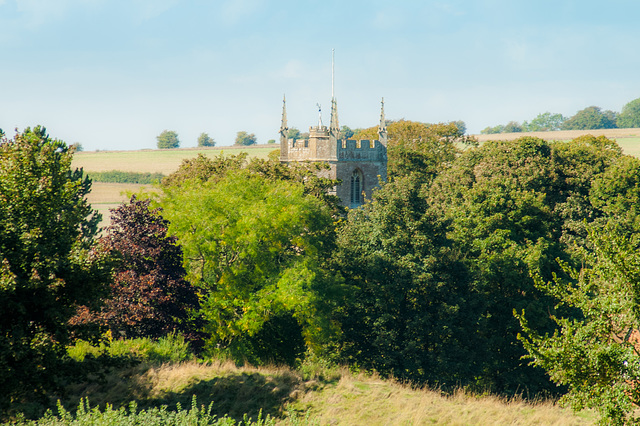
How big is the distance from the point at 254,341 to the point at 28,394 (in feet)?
35.8

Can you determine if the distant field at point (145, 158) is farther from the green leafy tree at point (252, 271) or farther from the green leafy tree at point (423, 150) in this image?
the green leafy tree at point (252, 271)

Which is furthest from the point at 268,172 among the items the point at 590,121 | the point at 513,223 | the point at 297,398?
the point at 590,121

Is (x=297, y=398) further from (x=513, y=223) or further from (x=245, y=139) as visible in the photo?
(x=245, y=139)

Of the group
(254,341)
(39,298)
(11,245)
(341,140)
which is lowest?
(254,341)

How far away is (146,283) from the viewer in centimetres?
2425

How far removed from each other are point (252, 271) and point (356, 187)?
26.5 meters

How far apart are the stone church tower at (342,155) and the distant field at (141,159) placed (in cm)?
4875

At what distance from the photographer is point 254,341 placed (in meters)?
27.0

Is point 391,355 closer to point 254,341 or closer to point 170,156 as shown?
point 254,341

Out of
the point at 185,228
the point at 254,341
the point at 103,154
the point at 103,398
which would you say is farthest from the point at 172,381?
the point at 103,154

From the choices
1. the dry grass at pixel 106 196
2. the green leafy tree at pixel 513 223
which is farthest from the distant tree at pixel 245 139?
the green leafy tree at pixel 513 223

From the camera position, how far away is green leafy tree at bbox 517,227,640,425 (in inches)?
488

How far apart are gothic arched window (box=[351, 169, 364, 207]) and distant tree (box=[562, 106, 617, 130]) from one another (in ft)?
498

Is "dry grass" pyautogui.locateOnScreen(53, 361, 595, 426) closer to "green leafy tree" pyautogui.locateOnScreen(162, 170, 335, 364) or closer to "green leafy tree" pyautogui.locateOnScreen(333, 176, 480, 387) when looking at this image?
"green leafy tree" pyautogui.locateOnScreen(162, 170, 335, 364)
